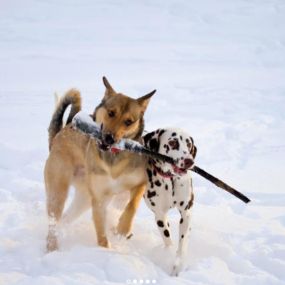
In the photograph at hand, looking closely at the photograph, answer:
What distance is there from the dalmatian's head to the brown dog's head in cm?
19

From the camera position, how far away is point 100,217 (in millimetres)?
4945

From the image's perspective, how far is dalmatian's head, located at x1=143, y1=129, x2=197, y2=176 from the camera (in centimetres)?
443

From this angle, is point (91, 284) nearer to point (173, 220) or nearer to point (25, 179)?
point (173, 220)

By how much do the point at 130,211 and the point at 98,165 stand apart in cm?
60

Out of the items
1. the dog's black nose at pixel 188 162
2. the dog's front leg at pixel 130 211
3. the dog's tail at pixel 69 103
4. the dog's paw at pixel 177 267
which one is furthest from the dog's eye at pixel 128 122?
the dog's tail at pixel 69 103

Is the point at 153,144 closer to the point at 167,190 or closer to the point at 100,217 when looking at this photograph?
the point at 167,190

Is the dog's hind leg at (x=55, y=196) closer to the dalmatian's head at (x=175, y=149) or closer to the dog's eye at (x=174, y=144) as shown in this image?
the dalmatian's head at (x=175, y=149)

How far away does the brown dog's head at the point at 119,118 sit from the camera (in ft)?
14.5

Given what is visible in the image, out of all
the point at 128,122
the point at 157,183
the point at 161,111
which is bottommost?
the point at 161,111

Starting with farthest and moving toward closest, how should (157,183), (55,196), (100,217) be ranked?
(55,196) < (100,217) < (157,183)

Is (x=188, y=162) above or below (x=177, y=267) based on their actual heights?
above

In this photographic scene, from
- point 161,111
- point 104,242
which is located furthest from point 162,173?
point 161,111

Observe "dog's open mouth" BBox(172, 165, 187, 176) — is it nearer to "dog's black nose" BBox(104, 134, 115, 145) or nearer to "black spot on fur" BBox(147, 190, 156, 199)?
"black spot on fur" BBox(147, 190, 156, 199)

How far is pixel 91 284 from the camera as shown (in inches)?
161
